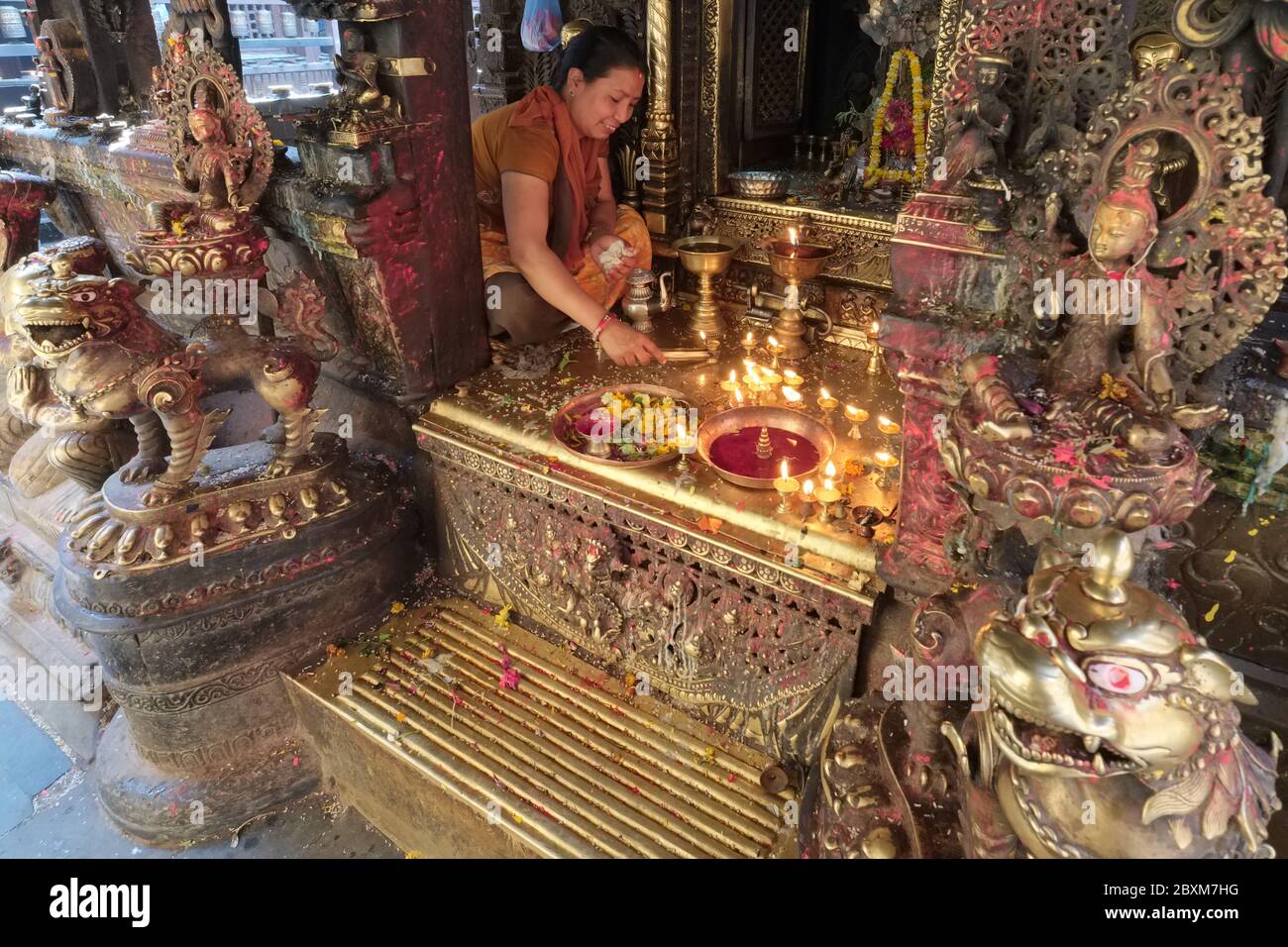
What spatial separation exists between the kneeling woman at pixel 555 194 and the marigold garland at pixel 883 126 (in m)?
1.30

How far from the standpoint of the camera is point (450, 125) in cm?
287

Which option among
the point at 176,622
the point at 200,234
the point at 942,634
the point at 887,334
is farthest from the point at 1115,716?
the point at 200,234

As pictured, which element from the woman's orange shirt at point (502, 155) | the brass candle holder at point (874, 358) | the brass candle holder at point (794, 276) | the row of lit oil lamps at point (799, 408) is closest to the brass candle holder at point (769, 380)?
the row of lit oil lamps at point (799, 408)

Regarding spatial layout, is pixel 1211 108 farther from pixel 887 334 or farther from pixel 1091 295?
pixel 887 334

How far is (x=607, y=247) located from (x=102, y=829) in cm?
309

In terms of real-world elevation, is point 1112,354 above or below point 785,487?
above

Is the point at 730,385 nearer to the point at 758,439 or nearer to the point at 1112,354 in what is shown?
the point at 758,439

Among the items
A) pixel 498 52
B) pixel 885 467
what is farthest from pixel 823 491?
pixel 498 52

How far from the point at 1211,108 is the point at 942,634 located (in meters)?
1.03

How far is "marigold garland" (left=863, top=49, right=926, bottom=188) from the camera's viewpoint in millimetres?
3832

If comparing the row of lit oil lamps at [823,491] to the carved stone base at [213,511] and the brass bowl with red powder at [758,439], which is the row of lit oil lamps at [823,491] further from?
the carved stone base at [213,511]

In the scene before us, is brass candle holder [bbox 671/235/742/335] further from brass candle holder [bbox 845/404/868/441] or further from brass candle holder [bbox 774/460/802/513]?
brass candle holder [bbox 774/460/802/513]

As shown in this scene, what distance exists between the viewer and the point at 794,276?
3.35 meters

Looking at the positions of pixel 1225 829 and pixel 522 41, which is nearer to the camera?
pixel 1225 829
